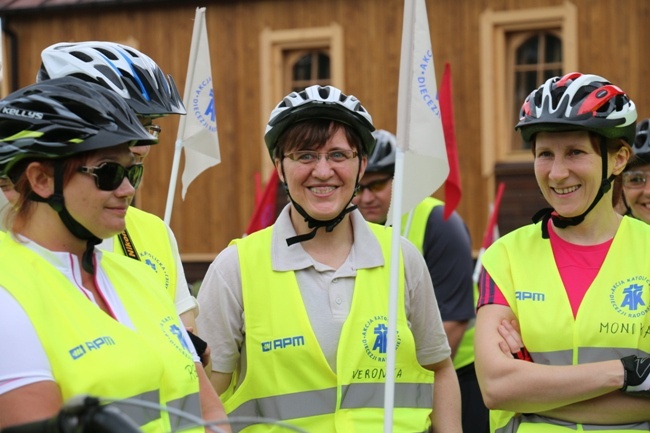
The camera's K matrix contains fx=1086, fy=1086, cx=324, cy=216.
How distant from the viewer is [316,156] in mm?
4355

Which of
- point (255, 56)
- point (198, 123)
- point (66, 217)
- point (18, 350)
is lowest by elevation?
point (18, 350)

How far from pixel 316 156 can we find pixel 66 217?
1409 mm

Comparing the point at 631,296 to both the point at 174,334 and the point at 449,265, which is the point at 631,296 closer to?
the point at 174,334

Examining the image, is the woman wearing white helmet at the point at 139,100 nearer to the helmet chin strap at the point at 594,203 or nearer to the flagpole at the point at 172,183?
the flagpole at the point at 172,183

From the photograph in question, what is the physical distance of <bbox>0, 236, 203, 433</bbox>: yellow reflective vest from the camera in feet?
9.58

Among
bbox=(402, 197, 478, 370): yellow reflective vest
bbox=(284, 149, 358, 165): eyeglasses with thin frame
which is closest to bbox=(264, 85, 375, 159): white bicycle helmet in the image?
bbox=(284, 149, 358, 165): eyeglasses with thin frame

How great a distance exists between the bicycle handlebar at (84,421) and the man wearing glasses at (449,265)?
4.55 metres

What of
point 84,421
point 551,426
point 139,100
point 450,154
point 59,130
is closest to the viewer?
point 84,421

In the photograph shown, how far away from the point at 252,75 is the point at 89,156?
1700cm

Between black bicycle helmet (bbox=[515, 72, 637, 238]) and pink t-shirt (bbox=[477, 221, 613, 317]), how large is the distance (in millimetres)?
100

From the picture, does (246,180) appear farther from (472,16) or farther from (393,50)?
(472,16)

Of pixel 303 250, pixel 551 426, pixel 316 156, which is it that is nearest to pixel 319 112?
pixel 316 156

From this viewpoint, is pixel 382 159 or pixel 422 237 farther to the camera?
pixel 382 159

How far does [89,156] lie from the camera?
125 inches
